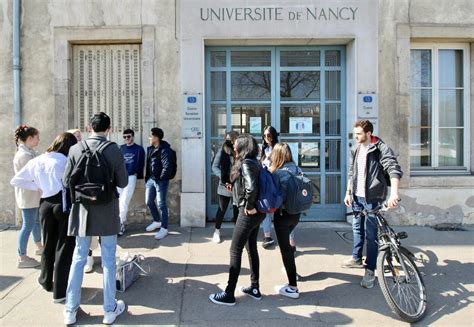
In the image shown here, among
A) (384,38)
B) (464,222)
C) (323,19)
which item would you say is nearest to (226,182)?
(323,19)

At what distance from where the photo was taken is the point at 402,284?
12.2 feet

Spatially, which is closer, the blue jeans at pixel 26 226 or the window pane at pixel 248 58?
the blue jeans at pixel 26 226

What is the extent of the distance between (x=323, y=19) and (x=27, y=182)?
5354mm

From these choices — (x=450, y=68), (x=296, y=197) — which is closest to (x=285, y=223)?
(x=296, y=197)

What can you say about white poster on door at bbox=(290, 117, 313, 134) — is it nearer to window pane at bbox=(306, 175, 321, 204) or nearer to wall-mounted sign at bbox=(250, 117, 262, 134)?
wall-mounted sign at bbox=(250, 117, 262, 134)

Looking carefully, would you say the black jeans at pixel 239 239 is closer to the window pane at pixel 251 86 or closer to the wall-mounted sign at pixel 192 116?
the wall-mounted sign at pixel 192 116

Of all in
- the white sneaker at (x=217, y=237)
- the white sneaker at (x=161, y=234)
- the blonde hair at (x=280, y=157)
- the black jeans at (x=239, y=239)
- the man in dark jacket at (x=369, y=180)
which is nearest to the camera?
the black jeans at (x=239, y=239)

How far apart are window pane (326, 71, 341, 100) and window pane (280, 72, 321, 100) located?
0.63ft

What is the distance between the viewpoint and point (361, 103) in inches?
264

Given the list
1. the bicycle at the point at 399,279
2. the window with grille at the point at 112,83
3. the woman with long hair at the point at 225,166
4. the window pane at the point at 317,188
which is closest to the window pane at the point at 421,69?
the window pane at the point at 317,188

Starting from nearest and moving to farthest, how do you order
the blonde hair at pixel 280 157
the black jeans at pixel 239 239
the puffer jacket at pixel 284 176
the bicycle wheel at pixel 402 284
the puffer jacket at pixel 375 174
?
the bicycle wheel at pixel 402 284 < the black jeans at pixel 239 239 < the puffer jacket at pixel 284 176 < the blonde hair at pixel 280 157 < the puffer jacket at pixel 375 174

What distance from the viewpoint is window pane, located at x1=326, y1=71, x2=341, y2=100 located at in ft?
23.5

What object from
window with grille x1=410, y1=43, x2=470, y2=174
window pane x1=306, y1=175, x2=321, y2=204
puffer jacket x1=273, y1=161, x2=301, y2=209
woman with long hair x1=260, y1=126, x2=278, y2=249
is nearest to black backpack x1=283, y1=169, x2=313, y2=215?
puffer jacket x1=273, y1=161, x2=301, y2=209

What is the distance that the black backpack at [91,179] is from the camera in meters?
3.32
